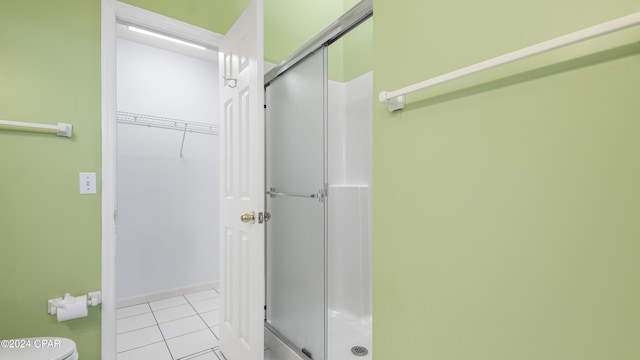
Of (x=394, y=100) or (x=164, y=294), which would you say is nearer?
(x=394, y=100)

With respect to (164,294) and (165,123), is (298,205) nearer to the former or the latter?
(165,123)

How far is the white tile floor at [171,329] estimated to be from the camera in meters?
1.95

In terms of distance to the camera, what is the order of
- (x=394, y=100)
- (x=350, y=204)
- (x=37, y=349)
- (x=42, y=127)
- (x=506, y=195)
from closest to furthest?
(x=506, y=195), (x=394, y=100), (x=37, y=349), (x=42, y=127), (x=350, y=204)

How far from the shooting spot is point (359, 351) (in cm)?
192

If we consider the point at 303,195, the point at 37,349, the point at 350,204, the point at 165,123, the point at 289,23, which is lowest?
the point at 37,349

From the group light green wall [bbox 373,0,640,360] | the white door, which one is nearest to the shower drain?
the white door

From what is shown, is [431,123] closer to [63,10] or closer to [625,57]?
[625,57]

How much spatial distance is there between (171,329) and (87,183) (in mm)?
1437

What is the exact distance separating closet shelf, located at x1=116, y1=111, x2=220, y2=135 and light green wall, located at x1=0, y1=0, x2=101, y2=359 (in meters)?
1.17

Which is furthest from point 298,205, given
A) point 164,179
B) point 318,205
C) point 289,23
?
point 164,179

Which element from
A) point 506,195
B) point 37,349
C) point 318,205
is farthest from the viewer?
point 318,205

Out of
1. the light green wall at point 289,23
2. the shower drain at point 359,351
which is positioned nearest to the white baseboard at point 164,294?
the shower drain at point 359,351

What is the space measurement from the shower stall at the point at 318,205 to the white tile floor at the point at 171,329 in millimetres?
545

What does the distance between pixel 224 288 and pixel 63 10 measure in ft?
6.08
